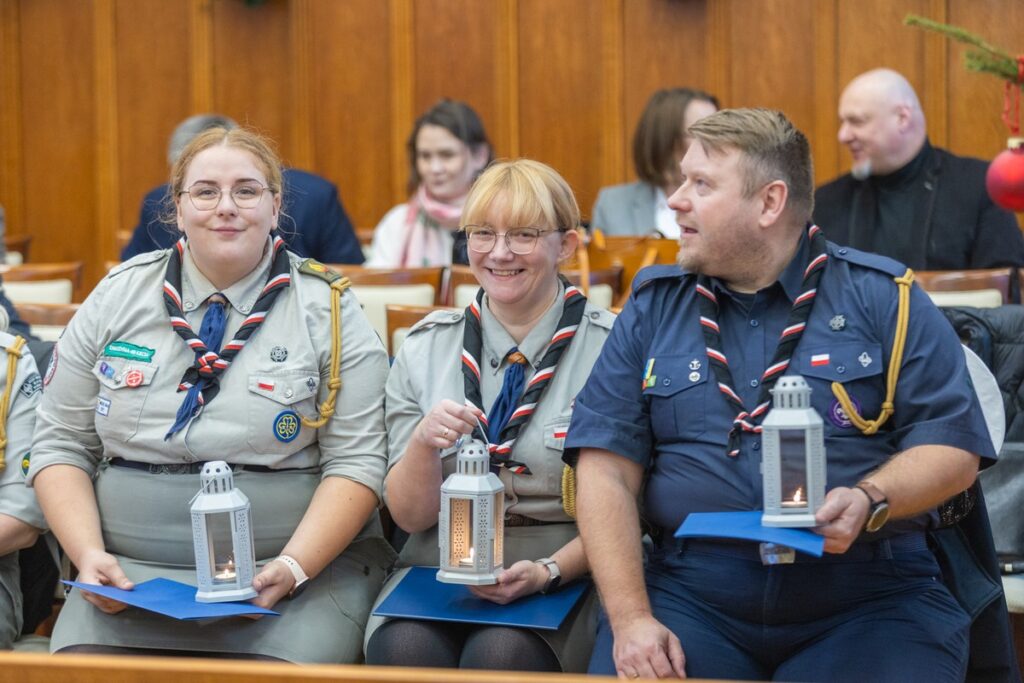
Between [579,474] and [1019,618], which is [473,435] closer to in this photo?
[579,474]

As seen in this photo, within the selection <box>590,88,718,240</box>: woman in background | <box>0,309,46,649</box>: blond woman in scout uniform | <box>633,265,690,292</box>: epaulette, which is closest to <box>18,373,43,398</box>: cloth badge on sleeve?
<box>0,309,46,649</box>: blond woman in scout uniform

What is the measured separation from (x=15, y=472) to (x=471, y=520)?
106 cm

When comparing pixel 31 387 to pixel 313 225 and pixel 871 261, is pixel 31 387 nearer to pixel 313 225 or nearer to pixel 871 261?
pixel 871 261

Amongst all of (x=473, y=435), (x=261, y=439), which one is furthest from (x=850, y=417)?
(x=261, y=439)

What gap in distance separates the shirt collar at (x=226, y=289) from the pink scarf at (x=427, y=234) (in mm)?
2386

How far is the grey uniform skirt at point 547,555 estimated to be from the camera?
2314mm

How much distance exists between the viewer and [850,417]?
7.15 ft

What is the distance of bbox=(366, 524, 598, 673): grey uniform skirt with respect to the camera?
2.31 m

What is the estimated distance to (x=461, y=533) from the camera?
7.45 feet

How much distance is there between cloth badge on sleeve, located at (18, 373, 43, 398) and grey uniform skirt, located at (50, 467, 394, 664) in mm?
294

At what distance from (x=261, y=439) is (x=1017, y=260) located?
318cm

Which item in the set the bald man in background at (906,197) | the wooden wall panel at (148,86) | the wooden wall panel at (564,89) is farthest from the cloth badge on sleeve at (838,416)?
the wooden wall panel at (148,86)

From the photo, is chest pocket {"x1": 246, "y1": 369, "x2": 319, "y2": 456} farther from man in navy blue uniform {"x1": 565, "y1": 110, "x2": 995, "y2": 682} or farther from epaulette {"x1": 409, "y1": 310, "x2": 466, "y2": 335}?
man in navy blue uniform {"x1": 565, "y1": 110, "x2": 995, "y2": 682}

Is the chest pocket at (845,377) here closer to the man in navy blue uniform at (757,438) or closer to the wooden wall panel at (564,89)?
the man in navy blue uniform at (757,438)
